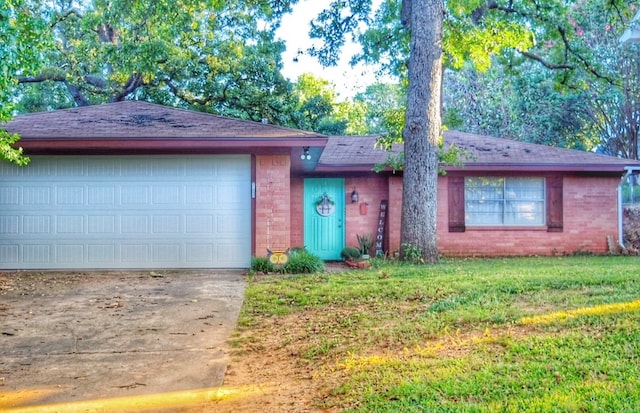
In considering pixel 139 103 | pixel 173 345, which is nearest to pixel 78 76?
pixel 139 103

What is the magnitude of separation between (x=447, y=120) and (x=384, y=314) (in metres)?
9.72

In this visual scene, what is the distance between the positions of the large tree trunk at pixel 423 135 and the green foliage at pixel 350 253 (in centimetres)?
157

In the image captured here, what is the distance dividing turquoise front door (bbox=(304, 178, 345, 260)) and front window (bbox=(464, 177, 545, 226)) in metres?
3.26

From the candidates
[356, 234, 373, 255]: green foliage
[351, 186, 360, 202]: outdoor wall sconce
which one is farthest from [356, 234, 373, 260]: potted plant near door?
[351, 186, 360, 202]: outdoor wall sconce

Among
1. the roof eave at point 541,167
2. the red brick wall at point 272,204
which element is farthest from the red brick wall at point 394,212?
the red brick wall at point 272,204

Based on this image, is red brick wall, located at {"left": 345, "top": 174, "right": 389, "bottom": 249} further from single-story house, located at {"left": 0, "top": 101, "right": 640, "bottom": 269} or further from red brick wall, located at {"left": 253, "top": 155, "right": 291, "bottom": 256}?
red brick wall, located at {"left": 253, "top": 155, "right": 291, "bottom": 256}

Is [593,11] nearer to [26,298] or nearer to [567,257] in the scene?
[567,257]

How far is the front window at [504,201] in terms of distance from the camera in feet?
43.2

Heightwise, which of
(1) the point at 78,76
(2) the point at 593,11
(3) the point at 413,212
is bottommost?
(3) the point at 413,212

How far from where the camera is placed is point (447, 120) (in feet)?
46.6

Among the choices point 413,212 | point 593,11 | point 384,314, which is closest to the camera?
Answer: point 384,314

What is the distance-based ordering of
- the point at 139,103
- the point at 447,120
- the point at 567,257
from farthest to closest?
the point at 447,120 < the point at 139,103 < the point at 567,257

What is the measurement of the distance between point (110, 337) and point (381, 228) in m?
8.50

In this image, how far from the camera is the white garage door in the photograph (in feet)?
33.6
